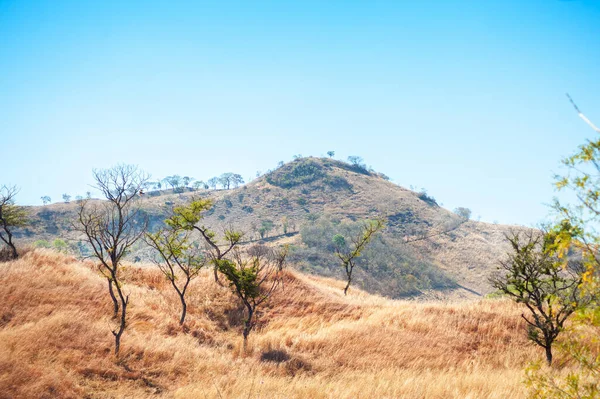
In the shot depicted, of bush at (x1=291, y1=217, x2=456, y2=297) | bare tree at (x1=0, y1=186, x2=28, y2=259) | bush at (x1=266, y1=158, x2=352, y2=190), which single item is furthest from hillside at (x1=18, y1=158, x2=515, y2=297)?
bare tree at (x1=0, y1=186, x2=28, y2=259)

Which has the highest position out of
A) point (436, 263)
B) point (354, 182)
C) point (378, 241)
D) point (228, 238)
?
point (354, 182)

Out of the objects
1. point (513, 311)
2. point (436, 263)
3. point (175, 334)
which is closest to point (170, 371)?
point (175, 334)

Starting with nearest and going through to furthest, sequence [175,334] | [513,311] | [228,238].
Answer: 1. [175,334]
2. [513,311]
3. [228,238]

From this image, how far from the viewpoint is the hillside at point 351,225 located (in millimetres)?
72688

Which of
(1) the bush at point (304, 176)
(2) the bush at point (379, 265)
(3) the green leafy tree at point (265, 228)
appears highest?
(1) the bush at point (304, 176)

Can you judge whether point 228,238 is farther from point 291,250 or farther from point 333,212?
point 333,212

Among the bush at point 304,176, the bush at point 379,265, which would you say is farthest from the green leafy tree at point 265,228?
the bush at point 304,176

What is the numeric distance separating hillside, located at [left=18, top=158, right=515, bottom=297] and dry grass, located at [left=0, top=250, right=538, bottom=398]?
151 feet

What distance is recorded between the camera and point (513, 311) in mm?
18484

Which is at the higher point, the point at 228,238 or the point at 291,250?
the point at 228,238

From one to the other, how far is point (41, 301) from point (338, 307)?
14482 millimetres

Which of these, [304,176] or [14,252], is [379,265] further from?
[304,176]

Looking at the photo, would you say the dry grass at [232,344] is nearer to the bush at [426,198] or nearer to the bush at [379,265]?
the bush at [379,265]

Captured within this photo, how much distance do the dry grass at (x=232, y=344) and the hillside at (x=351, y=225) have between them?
46.0 meters
